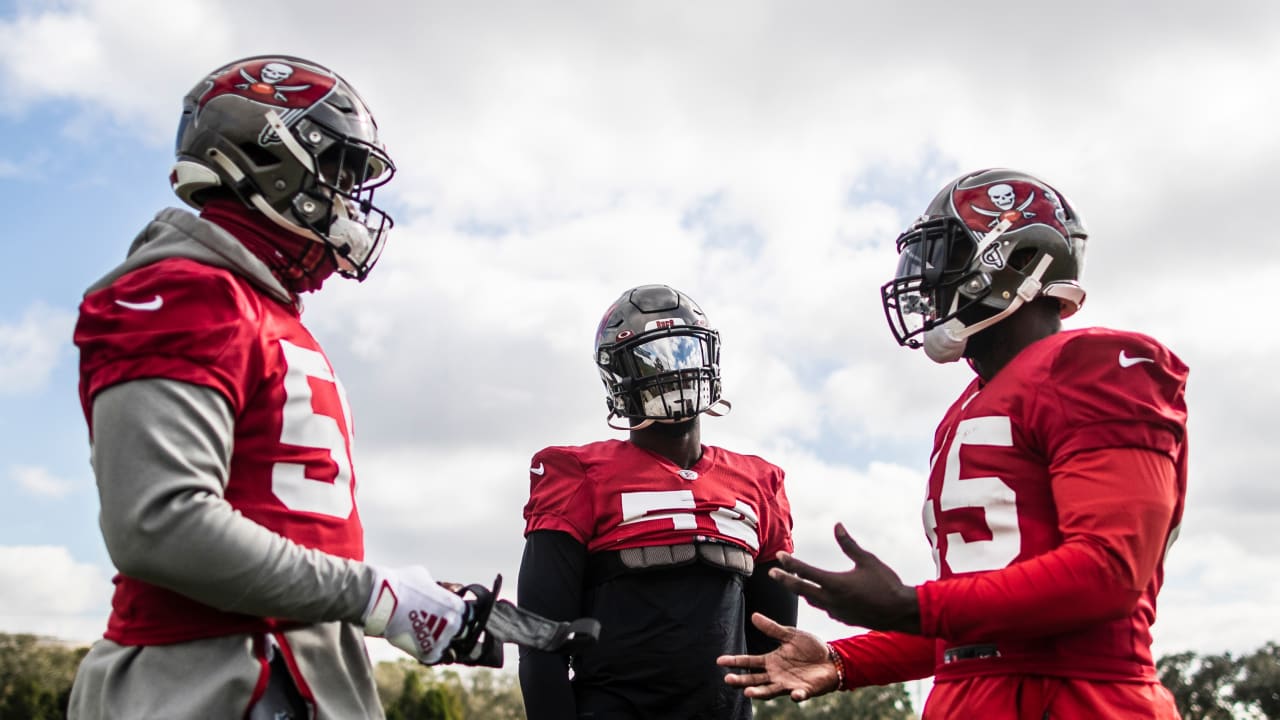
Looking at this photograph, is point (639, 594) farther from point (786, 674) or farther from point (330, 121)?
point (330, 121)

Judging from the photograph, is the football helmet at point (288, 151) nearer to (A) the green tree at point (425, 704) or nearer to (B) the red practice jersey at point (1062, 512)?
(B) the red practice jersey at point (1062, 512)

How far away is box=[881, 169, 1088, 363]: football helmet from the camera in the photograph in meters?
4.10

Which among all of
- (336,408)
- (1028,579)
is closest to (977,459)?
(1028,579)

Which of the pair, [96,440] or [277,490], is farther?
[277,490]

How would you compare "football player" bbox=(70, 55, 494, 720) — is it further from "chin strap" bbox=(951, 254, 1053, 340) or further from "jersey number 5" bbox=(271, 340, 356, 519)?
"chin strap" bbox=(951, 254, 1053, 340)

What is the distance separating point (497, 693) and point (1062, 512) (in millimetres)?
51650

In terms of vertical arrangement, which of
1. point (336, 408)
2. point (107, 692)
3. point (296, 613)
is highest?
point (336, 408)

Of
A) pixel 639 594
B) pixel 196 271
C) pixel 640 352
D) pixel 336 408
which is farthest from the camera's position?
pixel 640 352

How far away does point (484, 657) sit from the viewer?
10.5 feet

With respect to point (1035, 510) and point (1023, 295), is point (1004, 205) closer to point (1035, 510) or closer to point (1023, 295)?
point (1023, 295)

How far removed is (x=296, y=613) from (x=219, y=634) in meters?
0.24

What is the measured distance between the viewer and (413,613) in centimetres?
305

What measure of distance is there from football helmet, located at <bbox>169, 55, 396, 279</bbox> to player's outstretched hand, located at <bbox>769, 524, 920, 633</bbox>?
1.65 metres

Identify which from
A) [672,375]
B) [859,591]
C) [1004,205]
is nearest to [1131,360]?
[1004,205]
